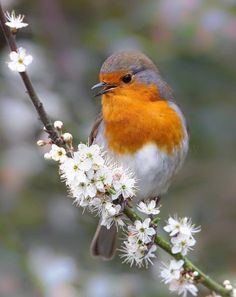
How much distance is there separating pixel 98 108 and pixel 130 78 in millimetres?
956

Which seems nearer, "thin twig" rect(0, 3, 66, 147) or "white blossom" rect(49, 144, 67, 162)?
"thin twig" rect(0, 3, 66, 147)

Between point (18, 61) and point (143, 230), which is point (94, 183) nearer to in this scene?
point (143, 230)

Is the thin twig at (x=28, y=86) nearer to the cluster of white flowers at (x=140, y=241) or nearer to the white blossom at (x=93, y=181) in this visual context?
the white blossom at (x=93, y=181)

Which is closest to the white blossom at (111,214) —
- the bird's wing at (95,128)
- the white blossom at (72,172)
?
the white blossom at (72,172)

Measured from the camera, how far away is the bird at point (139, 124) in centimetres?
382

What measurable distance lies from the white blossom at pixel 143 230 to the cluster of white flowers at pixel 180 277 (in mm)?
120

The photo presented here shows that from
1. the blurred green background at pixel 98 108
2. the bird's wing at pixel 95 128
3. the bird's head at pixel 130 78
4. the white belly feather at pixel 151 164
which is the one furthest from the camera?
the blurred green background at pixel 98 108

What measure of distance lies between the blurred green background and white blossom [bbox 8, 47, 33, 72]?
182cm

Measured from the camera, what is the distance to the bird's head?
3736 mm

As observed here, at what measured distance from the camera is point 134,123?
384 centimetres

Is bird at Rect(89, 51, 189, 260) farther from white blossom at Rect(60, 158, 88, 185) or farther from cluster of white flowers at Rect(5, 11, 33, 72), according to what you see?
cluster of white flowers at Rect(5, 11, 33, 72)

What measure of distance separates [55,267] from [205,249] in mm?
1017

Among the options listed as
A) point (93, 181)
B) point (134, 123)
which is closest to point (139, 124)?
point (134, 123)

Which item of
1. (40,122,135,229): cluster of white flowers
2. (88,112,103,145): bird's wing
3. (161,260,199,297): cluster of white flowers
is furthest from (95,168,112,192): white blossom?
(88,112,103,145): bird's wing
